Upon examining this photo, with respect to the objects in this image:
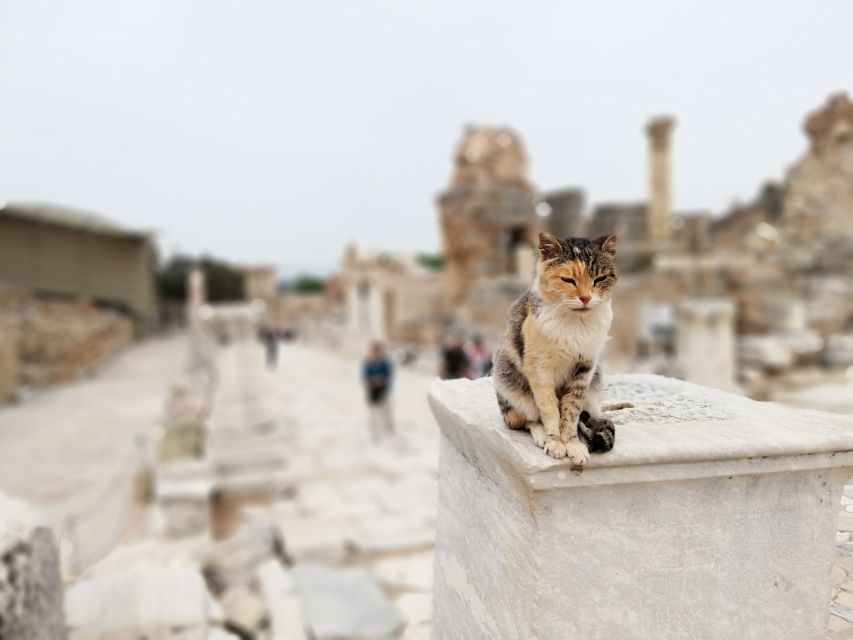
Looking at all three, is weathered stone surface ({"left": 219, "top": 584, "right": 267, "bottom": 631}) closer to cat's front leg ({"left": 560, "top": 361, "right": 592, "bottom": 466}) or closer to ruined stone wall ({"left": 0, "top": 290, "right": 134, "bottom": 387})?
cat's front leg ({"left": 560, "top": 361, "right": 592, "bottom": 466})

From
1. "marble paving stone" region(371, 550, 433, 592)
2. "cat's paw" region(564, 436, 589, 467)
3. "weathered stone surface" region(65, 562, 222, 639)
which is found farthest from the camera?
"marble paving stone" region(371, 550, 433, 592)

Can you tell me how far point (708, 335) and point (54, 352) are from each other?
18.2 m

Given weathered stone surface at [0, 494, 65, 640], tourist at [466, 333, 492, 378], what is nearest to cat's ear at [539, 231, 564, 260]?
weathered stone surface at [0, 494, 65, 640]

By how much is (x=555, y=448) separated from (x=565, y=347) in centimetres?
22

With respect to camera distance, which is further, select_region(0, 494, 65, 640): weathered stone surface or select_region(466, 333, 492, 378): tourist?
select_region(466, 333, 492, 378): tourist

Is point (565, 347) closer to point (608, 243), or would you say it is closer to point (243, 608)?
point (608, 243)

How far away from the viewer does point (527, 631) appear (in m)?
1.08

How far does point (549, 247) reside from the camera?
3.88 feet

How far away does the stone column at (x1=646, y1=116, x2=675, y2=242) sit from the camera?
1543 centimetres

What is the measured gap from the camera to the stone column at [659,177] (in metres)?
15.4

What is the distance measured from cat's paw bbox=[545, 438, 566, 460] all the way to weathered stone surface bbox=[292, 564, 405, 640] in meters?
1.98

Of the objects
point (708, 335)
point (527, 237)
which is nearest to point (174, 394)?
point (708, 335)

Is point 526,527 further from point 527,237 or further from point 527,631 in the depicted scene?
point 527,237

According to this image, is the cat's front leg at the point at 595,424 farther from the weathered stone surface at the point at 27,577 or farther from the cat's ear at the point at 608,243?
the weathered stone surface at the point at 27,577
